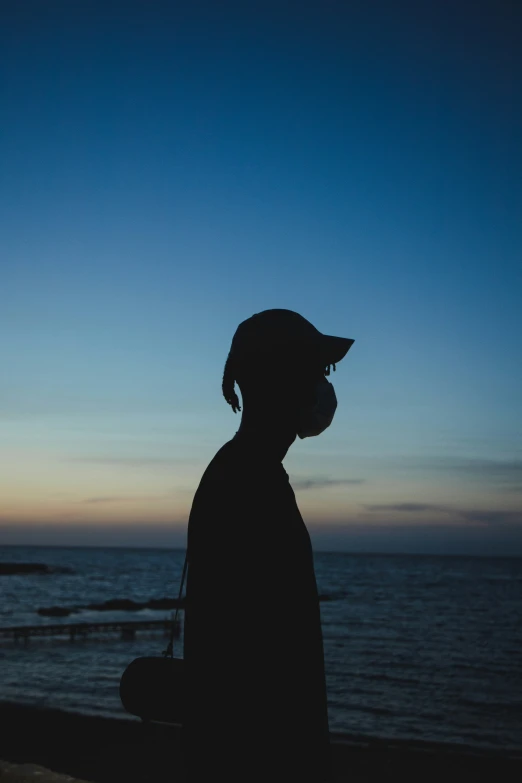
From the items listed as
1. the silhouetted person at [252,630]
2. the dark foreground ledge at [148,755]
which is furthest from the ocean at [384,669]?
the dark foreground ledge at [148,755]

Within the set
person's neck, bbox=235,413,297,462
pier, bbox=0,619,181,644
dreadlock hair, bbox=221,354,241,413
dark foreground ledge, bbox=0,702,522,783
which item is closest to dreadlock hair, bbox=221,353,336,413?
dreadlock hair, bbox=221,354,241,413

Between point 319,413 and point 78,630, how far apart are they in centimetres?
3515

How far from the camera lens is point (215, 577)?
5.65ft

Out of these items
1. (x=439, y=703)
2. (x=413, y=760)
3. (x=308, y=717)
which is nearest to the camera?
(x=308, y=717)

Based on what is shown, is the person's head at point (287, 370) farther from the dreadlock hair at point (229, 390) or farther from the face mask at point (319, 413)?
the dreadlock hair at point (229, 390)

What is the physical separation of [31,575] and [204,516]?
10289 centimetres

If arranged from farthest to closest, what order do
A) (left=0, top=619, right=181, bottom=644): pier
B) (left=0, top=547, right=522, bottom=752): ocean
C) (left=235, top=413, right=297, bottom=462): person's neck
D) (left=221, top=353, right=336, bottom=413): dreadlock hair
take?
(left=0, top=619, right=181, bottom=644): pier, (left=0, top=547, right=522, bottom=752): ocean, (left=221, top=353, right=336, bottom=413): dreadlock hair, (left=235, top=413, right=297, bottom=462): person's neck

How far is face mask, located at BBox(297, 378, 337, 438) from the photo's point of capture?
198cm

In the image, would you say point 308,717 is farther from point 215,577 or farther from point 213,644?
point 215,577

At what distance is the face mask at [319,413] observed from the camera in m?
1.98

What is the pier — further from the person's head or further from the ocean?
the person's head

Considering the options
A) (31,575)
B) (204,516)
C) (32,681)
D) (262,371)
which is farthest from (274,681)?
(31,575)

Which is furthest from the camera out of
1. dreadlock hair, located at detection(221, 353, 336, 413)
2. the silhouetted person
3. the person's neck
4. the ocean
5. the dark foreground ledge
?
the ocean

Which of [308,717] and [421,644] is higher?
[308,717]
